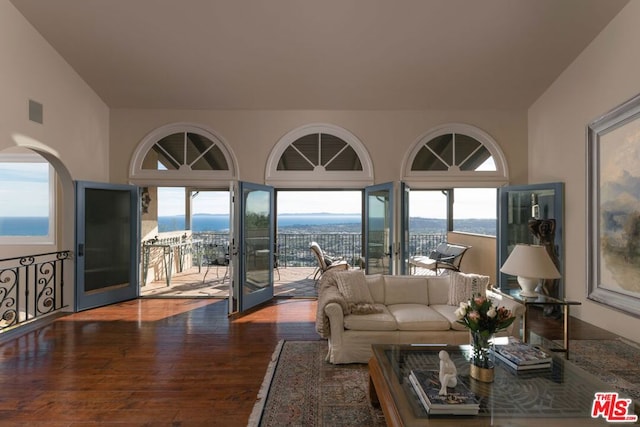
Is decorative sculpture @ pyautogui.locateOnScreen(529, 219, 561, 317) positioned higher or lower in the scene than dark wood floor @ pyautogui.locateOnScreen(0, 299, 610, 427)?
higher

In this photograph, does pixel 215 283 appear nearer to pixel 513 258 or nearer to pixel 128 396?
pixel 128 396

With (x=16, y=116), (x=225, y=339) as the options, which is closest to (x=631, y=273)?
(x=225, y=339)

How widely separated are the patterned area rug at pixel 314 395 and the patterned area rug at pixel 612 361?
7.00ft

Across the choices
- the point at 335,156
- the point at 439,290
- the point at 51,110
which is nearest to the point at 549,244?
the point at 439,290

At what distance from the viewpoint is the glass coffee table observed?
1870mm

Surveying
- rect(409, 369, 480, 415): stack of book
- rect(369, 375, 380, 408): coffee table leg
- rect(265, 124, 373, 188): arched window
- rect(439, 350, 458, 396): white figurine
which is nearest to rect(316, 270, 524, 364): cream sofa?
rect(369, 375, 380, 408): coffee table leg

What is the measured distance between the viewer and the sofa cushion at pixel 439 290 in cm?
422

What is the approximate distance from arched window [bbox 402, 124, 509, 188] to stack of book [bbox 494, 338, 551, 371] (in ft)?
12.8

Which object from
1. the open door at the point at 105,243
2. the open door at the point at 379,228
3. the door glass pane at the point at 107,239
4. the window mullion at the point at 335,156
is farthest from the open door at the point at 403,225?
the door glass pane at the point at 107,239

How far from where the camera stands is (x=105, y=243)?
588 cm

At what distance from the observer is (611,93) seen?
436 cm

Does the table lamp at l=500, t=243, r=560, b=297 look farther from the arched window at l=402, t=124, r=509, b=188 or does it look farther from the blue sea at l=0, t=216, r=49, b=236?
the blue sea at l=0, t=216, r=49, b=236

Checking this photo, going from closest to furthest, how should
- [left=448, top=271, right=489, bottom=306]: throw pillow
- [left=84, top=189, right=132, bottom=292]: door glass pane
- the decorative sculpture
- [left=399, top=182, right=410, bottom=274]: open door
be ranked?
[left=448, top=271, right=489, bottom=306]: throw pillow < the decorative sculpture < [left=84, top=189, right=132, bottom=292]: door glass pane < [left=399, top=182, right=410, bottom=274]: open door

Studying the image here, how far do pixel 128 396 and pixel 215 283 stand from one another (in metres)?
4.93
